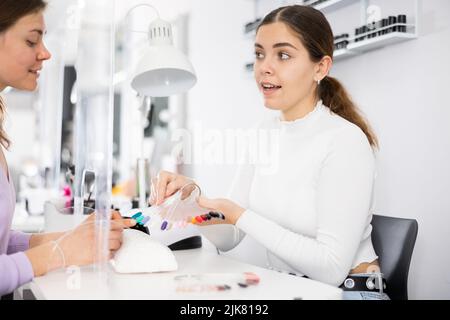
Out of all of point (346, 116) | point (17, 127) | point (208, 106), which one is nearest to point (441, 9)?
point (346, 116)

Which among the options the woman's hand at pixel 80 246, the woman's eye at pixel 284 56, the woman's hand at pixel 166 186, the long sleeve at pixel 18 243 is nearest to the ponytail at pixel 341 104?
the woman's eye at pixel 284 56

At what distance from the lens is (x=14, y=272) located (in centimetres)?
90

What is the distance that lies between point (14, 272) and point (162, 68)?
0.63 m

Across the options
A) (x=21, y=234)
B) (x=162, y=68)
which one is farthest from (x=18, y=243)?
(x=162, y=68)

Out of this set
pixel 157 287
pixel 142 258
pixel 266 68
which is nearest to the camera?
pixel 157 287

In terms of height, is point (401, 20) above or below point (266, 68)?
above

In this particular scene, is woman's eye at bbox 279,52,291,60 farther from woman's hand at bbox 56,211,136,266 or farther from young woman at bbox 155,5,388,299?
woman's hand at bbox 56,211,136,266

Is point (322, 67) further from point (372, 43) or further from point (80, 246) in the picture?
point (80, 246)

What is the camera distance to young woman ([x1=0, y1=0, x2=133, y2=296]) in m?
0.92

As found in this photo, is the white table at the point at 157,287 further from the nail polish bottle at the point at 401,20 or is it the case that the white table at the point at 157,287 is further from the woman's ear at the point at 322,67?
the nail polish bottle at the point at 401,20

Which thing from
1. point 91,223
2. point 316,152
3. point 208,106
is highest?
point 208,106
